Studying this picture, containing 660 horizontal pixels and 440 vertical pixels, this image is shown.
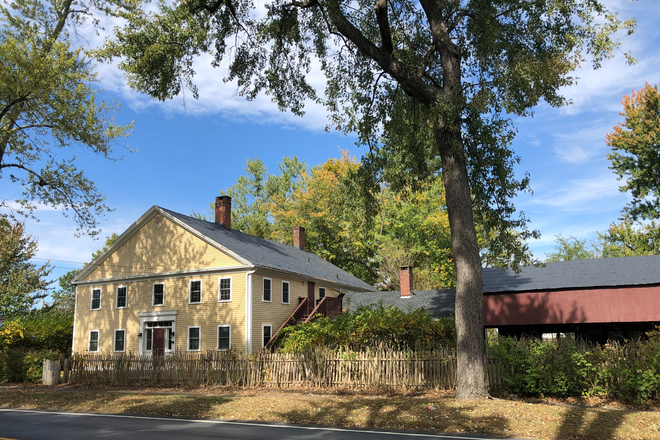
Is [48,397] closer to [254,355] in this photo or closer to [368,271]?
[254,355]

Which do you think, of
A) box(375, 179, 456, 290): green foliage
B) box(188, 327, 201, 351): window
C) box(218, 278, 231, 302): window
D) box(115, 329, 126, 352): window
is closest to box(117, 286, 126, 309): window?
box(115, 329, 126, 352): window

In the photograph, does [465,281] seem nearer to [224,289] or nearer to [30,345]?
[224,289]

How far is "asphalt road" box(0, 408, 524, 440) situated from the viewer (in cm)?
949

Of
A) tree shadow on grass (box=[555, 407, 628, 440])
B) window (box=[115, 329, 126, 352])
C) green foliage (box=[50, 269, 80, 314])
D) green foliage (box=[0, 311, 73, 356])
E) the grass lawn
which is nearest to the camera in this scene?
tree shadow on grass (box=[555, 407, 628, 440])

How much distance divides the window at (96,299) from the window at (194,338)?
266 inches

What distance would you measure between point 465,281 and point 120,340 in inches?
835

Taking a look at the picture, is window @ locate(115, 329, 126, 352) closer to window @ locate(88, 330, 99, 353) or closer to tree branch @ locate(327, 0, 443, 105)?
window @ locate(88, 330, 99, 353)

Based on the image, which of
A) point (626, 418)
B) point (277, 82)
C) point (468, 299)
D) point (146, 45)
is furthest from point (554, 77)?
point (146, 45)

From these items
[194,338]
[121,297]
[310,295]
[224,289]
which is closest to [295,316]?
[310,295]

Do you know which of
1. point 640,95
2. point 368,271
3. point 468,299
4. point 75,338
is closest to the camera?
point 468,299

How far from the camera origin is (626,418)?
34.7 ft

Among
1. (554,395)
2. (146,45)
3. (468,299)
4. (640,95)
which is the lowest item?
(554,395)

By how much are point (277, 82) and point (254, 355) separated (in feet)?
34.5

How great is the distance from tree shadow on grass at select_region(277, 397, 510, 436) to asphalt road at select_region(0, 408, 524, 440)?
605 millimetres
